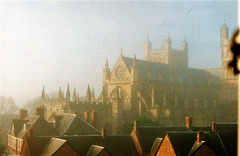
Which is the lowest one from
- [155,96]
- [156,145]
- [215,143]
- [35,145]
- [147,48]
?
[156,145]

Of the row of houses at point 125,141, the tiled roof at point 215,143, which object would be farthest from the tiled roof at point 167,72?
→ the tiled roof at point 215,143

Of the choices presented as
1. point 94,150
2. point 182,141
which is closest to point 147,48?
point 94,150

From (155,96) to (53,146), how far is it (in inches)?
1503

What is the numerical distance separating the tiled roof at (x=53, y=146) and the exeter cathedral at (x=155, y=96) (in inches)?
809

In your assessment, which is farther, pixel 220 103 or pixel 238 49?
pixel 220 103

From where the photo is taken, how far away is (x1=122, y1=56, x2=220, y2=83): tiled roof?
6950 cm

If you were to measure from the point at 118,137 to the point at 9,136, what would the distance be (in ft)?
77.4

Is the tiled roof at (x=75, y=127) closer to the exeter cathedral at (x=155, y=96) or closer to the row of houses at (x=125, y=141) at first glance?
the row of houses at (x=125, y=141)

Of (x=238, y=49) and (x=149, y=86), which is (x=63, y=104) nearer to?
(x=149, y=86)

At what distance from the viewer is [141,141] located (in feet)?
116

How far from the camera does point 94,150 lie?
104ft

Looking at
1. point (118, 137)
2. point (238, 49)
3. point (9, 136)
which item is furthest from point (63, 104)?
point (238, 49)

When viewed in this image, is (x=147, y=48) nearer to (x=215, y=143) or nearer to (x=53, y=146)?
(x=215, y=143)

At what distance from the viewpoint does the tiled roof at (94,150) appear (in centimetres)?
3067
